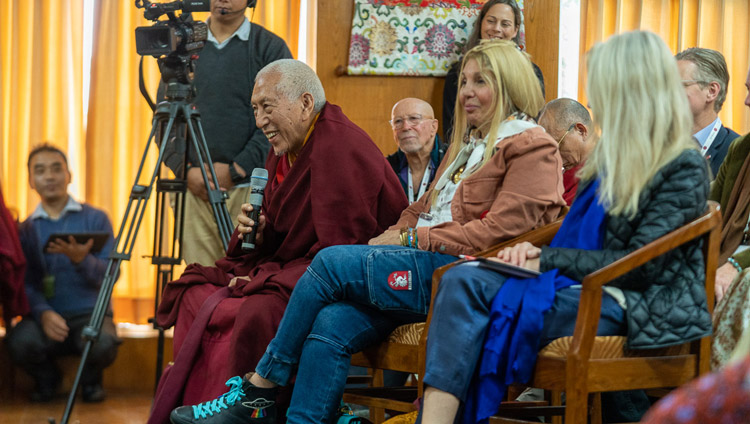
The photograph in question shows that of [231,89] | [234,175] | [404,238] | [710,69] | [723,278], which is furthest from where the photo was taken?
[231,89]

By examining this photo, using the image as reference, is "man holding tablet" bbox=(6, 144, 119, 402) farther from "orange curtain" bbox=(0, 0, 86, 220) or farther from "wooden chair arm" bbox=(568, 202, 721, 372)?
"wooden chair arm" bbox=(568, 202, 721, 372)

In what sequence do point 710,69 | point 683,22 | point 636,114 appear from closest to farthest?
point 636,114
point 710,69
point 683,22

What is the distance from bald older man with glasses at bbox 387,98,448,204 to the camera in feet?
11.2

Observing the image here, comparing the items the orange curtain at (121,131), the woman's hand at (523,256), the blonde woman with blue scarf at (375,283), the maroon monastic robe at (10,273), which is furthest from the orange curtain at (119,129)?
the woman's hand at (523,256)

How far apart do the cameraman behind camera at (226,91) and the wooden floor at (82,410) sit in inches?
28.2

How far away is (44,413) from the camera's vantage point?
3.18 m

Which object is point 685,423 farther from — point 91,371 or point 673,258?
point 91,371

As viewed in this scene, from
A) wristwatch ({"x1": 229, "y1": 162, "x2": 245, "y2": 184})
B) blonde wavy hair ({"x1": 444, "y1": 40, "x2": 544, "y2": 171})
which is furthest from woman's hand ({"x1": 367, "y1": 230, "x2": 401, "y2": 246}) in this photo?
wristwatch ({"x1": 229, "y1": 162, "x2": 245, "y2": 184})

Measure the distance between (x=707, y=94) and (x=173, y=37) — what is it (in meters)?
1.73

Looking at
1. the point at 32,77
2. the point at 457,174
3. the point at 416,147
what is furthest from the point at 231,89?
the point at 457,174

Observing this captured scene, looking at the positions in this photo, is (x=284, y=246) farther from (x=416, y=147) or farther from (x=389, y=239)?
(x=416, y=147)

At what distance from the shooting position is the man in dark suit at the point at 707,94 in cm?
242

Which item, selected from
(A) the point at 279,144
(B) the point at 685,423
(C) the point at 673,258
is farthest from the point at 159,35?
(B) the point at 685,423

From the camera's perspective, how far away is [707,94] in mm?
2441
